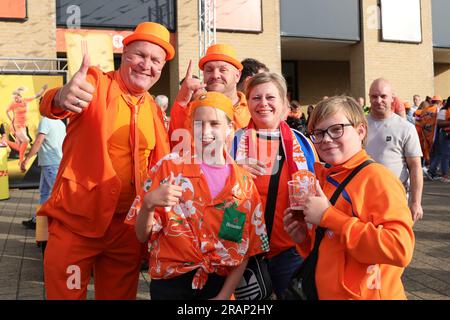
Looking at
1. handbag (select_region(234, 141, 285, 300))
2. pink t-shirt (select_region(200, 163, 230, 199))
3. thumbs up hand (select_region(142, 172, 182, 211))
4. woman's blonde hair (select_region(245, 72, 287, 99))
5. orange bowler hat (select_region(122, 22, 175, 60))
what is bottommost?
handbag (select_region(234, 141, 285, 300))

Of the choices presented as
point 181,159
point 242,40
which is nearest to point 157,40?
point 181,159

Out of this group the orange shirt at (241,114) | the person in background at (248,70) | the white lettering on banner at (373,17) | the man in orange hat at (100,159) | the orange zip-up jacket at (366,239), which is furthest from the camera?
the white lettering on banner at (373,17)

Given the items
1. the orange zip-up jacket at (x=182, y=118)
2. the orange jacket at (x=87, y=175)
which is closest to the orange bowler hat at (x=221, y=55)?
the orange zip-up jacket at (x=182, y=118)

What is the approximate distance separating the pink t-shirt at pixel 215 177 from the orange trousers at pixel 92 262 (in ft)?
2.19

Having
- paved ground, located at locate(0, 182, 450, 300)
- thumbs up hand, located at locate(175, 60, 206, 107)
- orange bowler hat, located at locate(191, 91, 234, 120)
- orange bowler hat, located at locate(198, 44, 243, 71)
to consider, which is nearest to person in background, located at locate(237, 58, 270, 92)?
orange bowler hat, located at locate(198, 44, 243, 71)

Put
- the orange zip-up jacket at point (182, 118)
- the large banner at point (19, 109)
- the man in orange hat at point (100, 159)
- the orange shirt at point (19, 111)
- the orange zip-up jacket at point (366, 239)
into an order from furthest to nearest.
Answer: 1. the orange shirt at point (19, 111)
2. the large banner at point (19, 109)
3. the orange zip-up jacket at point (182, 118)
4. the man in orange hat at point (100, 159)
5. the orange zip-up jacket at point (366, 239)

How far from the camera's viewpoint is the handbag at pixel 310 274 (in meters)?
1.88

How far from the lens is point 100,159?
2297 mm

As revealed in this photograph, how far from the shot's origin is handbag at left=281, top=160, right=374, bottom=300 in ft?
6.17

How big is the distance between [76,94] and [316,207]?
126 centimetres

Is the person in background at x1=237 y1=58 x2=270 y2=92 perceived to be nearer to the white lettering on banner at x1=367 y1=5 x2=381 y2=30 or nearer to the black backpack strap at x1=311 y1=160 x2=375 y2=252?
the black backpack strap at x1=311 y1=160 x2=375 y2=252

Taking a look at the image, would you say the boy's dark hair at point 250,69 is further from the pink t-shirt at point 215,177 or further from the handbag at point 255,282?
the handbag at point 255,282

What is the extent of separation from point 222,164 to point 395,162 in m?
2.65

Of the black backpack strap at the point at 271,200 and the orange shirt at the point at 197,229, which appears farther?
the black backpack strap at the point at 271,200
